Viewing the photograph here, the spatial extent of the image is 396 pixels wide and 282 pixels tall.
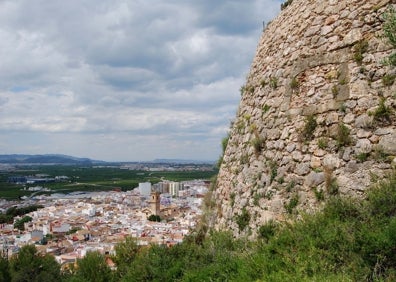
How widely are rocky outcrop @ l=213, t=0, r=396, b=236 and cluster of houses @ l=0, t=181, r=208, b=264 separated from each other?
29.8 m

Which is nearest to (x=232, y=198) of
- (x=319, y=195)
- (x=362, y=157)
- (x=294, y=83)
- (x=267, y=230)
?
(x=267, y=230)

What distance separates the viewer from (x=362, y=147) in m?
5.22

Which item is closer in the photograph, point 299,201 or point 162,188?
point 299,201

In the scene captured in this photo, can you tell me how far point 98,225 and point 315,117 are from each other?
57047 mm

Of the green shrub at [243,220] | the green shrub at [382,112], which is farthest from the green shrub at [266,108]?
the green shrub at [382,112]

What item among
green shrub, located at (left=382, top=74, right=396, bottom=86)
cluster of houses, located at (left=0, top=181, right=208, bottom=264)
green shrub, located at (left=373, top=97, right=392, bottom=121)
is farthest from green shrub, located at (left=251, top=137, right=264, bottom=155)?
cluster of houses, located at (left=0, top=181, right=208, bottom=264)

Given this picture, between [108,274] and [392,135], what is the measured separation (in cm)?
1417

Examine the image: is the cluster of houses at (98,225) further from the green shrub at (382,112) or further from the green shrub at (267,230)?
the green shrub at (382,112)

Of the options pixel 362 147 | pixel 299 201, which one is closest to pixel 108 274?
pixel 299 201

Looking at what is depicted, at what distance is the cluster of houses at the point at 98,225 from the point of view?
40938mm

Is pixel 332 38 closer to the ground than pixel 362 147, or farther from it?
farther from it

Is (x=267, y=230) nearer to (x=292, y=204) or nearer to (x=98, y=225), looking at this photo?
(x=292, y=204)

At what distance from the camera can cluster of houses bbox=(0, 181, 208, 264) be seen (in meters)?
40.9

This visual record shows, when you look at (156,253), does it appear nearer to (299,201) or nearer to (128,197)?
(299,201)
